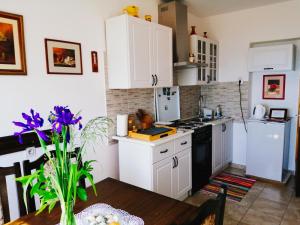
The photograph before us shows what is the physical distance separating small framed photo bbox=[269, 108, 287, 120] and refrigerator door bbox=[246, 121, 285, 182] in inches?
12.2

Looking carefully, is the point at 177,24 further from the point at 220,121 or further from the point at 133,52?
the point at 220,121

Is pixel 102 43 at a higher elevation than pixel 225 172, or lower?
higher

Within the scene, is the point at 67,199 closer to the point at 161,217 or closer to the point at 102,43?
the point at 161,217

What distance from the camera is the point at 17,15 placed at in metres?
1.87

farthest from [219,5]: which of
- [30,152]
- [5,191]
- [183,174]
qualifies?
[5,191]

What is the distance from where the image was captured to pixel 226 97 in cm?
416

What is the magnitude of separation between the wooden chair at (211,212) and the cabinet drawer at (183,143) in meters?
1.83

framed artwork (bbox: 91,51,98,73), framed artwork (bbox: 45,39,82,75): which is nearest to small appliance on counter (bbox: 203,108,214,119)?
framed artwork (bbox: 91,51,98,73)

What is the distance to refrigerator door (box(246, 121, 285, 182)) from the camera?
11.2ft

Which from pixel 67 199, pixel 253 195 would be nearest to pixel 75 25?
pixel 67 199

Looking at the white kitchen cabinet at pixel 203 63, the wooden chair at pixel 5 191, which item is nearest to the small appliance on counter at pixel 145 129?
the white kitchen cabinet at pixel 203 63

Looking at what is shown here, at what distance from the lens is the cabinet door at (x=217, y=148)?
11.7 ft

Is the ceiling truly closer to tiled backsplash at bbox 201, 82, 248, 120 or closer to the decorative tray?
tiled backsplash at bbox 201, 82, 248, 120

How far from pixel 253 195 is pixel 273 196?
249 millimetres
